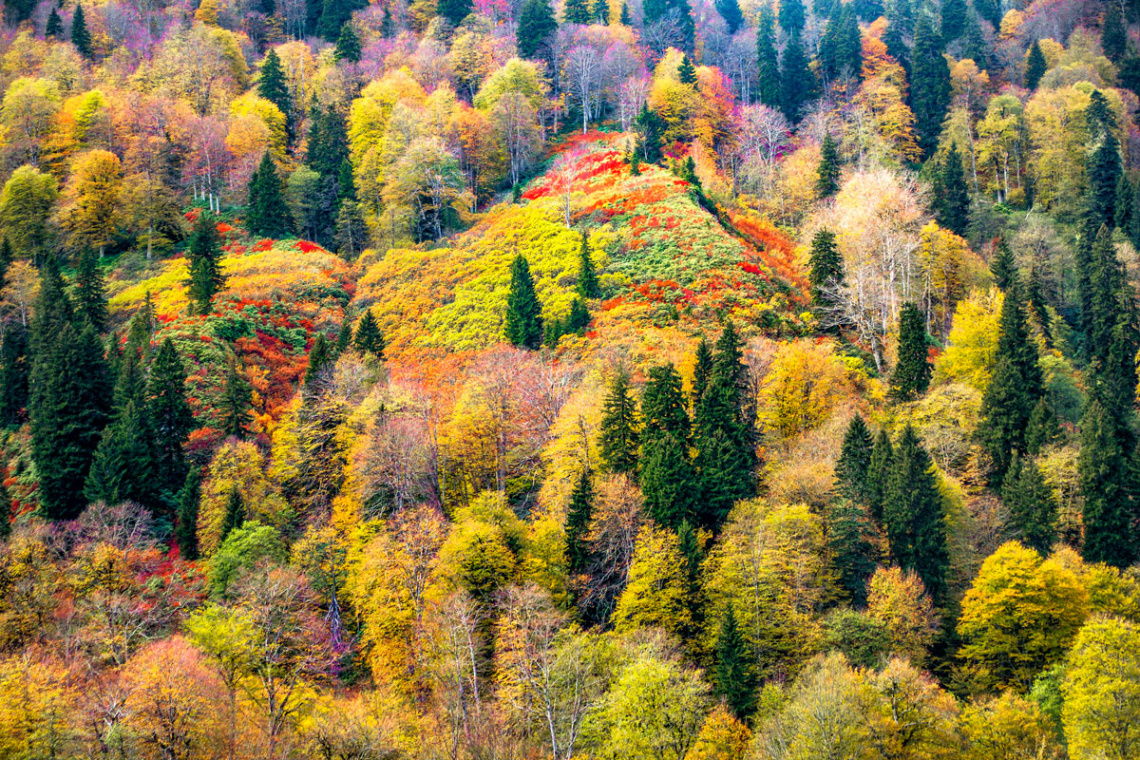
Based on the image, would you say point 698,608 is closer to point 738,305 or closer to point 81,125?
point 738,305

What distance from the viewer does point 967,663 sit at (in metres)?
45.3

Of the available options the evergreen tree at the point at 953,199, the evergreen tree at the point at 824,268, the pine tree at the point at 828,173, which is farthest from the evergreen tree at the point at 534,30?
the evergreen tree at the point at 824,268

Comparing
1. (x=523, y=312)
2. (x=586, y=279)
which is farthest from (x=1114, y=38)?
(x=523, y=312)

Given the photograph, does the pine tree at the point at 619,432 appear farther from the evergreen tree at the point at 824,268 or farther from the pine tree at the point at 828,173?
the pine tree at the point at 828,173

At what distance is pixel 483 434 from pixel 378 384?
10.7 metres

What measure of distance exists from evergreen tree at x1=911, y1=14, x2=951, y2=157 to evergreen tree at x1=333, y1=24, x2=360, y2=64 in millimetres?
85269

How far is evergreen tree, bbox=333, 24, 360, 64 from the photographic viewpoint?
133250 mm

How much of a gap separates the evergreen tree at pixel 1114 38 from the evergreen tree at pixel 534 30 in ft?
265

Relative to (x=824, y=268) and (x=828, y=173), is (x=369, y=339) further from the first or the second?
(x=828, y=173)

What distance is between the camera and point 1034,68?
117938 mm

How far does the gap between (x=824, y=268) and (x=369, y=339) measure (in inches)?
1574

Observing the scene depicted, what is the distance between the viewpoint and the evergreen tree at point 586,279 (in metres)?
75.8

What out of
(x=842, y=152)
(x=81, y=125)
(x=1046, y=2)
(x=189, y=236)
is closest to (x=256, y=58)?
(x=81, y=125)

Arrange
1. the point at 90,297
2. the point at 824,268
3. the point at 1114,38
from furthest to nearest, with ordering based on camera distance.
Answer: the point at 1114,38 → the point at 90,297 → the point at 824,268
